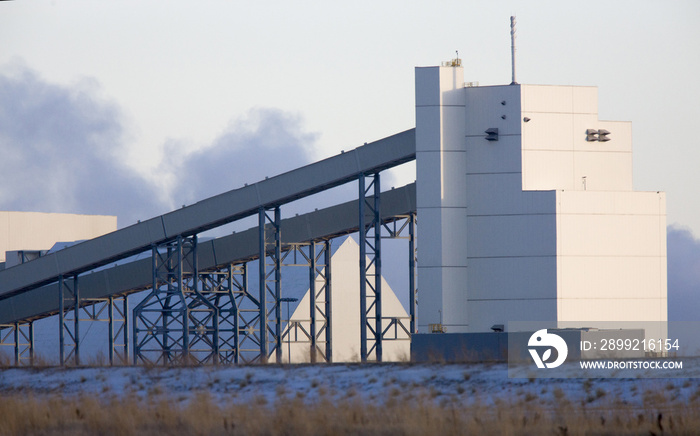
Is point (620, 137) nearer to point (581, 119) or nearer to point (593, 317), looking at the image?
point (581, 119)

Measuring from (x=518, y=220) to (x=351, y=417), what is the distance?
65.5 ft

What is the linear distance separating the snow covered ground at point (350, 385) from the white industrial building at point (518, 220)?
1309cm

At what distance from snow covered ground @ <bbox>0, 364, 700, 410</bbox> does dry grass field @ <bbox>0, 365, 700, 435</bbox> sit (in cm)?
3

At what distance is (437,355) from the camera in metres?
32.1

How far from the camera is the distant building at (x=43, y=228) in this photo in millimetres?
79181

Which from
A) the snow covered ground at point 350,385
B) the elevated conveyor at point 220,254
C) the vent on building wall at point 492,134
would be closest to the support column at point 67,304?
the elevated conveyor at point 220,254

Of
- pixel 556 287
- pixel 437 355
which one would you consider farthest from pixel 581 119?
pixel 437 355

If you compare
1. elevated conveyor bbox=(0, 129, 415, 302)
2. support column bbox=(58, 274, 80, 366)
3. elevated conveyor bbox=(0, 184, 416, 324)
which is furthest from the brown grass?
support column bbox=(58, 274, 80, 366)

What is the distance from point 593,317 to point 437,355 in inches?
337

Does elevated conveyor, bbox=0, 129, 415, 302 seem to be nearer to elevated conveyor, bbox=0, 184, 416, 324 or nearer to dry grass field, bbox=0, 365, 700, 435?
elevated conveyor, bbox=0, 184, 416, 324

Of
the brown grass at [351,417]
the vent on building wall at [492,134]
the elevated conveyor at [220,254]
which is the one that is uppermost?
the vent on building wall at [492,134]

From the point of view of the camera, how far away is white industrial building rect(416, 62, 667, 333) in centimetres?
3772

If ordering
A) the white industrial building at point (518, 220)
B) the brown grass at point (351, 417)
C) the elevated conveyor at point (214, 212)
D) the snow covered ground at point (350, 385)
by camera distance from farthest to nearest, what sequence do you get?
the elevated conveyor at point (214, 212)
the white industrial building at point (518, 220)
the snow covered ground at point (350, 385)
the brown grass at point (351, 417)

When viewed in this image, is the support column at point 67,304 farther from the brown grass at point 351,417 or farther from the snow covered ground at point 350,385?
the brown grass at point 351,417
